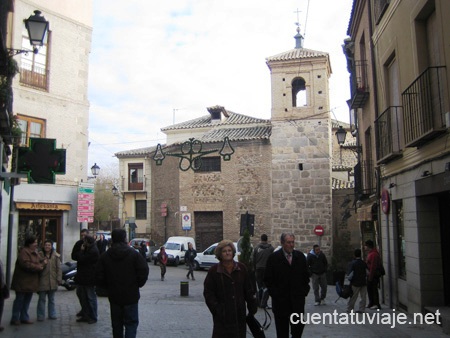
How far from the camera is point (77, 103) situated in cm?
1766

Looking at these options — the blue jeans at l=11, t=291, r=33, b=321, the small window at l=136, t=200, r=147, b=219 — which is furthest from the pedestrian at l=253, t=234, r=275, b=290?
the small window at l=136, t=200, r=147, b=219

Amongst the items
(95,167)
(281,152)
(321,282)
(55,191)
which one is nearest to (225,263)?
(321,282)

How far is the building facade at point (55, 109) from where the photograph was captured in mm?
15688

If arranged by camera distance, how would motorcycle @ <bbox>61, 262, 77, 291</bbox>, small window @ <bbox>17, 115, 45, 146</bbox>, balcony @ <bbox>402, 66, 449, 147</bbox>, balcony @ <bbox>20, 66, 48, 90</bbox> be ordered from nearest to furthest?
balcony @ <bbox>402, 66, 449, 147</bbox> → motorcycle @ <bbox>61, 262, 77, 291</bbox> → small window @ <bbox>17, 115, 45, 146</bbox> → balcony @ <bbox>20, 66, 48, 90</bbox>

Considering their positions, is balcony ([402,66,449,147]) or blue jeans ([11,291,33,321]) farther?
blue jeans ([11,291,33,321])

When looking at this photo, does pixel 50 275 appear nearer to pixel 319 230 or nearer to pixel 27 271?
pixel 27 271

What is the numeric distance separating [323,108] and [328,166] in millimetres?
3451

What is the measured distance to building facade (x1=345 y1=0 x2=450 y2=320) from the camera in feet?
26.7

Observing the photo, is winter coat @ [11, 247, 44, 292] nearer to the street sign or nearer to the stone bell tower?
the street sign

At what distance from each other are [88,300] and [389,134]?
7525 mm

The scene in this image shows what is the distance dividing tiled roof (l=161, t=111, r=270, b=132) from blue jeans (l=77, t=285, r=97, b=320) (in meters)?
23.5

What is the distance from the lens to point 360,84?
48.3ft

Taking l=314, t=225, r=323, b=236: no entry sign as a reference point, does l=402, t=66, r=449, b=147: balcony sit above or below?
above

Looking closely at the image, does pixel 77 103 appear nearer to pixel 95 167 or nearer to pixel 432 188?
pixel 95 167
